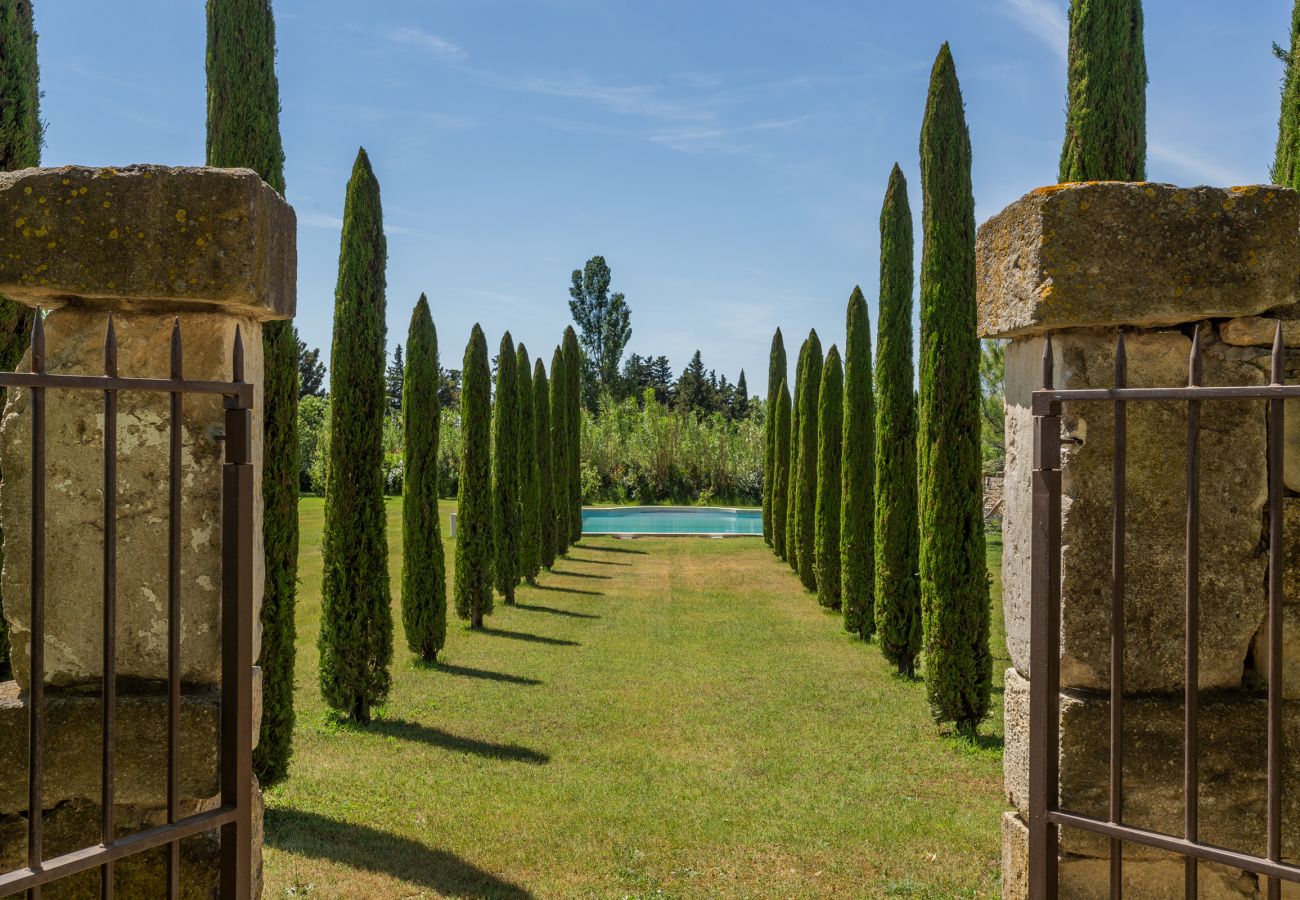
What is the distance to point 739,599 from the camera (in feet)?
56.5

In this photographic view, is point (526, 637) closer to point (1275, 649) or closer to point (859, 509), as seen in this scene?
point (859, 509)

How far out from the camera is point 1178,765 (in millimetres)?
2895

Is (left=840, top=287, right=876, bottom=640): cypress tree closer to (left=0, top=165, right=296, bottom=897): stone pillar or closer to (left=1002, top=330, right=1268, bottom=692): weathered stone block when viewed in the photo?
(left=1002, top=330, right=1268, bottom=692): weathered stone block

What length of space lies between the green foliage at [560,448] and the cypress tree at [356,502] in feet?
45.1

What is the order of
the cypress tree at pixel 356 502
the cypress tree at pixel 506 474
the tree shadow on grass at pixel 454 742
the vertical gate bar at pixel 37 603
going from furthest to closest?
1. the cypress tree at pixel 506 474
2. the cypress tree at pixel 356 502
3. the tree shadow on grass at pixel 454 742
4. the vertical gate bar at pixel 37 603

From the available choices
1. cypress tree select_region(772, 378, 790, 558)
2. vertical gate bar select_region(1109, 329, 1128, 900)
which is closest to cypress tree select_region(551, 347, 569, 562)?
cypress tree select_region(772, 378, 790, 558)

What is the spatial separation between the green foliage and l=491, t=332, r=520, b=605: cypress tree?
5.43m

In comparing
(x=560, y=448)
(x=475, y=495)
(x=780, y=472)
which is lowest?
(x=475, y=495)

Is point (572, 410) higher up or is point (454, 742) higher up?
point (572, 410)

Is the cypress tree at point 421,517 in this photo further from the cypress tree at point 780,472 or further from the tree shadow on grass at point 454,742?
the cypress tree at point 780,472

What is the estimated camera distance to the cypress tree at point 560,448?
77.4 feet

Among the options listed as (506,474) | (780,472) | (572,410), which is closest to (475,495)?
(506,474)

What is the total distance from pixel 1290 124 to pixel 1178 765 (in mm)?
4242

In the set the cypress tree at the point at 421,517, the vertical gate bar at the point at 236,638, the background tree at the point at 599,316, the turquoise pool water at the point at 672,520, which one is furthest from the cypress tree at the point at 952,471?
the background tree at the point at 599,316
